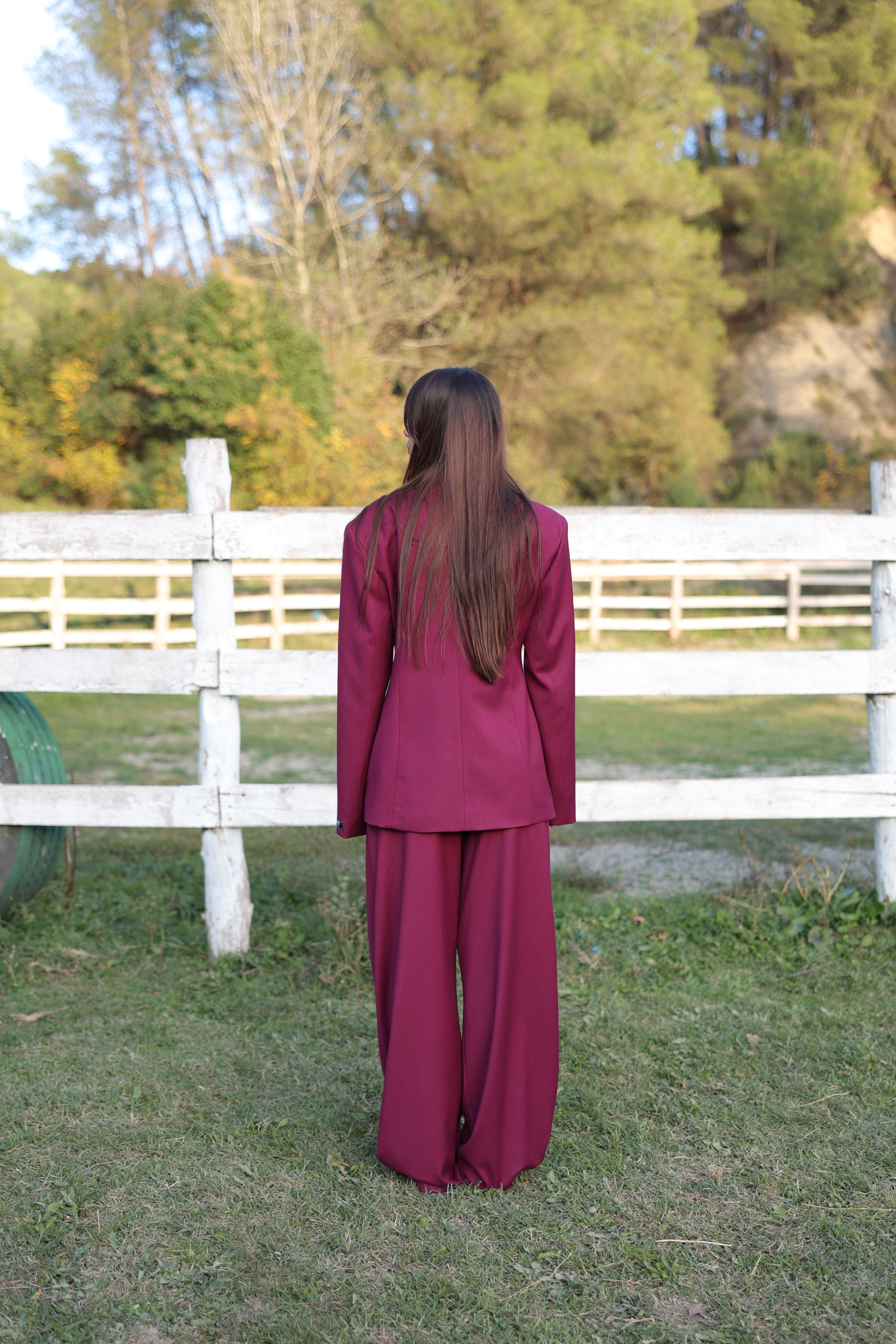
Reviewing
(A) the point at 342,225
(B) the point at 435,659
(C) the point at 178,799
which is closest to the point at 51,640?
(C) the point at 178,799

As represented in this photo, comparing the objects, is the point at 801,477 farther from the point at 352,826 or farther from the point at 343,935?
the point at 352,826

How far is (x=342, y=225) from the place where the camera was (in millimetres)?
23344

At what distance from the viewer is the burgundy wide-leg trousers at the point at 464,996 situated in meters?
2.50

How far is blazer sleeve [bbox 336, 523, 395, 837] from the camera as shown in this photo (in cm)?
251

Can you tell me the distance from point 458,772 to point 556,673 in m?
0.35

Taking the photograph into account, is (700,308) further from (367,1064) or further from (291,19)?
(367,1064)

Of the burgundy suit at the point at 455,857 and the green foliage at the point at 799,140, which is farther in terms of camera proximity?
the green foliage at the point at 799,140

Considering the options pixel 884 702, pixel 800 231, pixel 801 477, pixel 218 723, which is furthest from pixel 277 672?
pixel 800 231

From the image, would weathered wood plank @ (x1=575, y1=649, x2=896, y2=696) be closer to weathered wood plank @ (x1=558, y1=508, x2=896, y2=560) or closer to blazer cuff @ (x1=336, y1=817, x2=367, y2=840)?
weathered wood plank @ (x1=558, y1=508, x2=896, y2=560)

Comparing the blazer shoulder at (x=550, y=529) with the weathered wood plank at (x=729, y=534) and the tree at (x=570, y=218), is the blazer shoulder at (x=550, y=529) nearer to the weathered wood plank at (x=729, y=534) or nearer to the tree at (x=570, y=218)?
the weathered wood plank at (x=729, y=534)

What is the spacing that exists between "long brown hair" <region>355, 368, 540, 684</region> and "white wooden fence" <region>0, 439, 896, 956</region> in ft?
4.80

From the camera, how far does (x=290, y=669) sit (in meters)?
3.97

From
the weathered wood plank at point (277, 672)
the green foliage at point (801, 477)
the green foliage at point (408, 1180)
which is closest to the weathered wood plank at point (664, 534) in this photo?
the weathered wood plank at point (277, 672)

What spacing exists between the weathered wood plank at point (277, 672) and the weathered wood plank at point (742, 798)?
101cm
